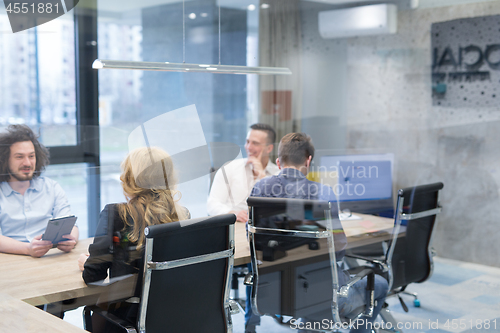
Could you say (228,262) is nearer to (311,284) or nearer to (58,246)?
(311,284)

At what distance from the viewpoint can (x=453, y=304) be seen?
3375mm

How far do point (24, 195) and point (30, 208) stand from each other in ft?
0.29

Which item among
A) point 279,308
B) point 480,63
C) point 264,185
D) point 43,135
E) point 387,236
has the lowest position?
point 279,308

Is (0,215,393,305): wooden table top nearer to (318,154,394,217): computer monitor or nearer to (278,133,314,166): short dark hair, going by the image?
(278,133,314,166): short dark hair

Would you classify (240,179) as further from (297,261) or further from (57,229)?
(57,229)

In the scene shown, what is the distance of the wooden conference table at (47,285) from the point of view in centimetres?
168

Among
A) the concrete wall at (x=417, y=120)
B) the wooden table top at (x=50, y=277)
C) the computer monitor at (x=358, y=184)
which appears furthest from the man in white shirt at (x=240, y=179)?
the concrete wall at (x=417, y=120)

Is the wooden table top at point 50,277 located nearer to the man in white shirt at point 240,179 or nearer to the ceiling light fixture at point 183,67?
the man in white shirt at point 240,179

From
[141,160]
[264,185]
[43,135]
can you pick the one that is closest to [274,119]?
[264,185]

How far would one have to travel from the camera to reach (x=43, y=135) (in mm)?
2543

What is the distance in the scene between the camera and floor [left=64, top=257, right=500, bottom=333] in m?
3.10

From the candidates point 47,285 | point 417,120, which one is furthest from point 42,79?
point 417,120

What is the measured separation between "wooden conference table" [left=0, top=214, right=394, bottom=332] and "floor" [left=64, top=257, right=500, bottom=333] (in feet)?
3.47

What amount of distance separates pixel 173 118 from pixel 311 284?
1.14m
